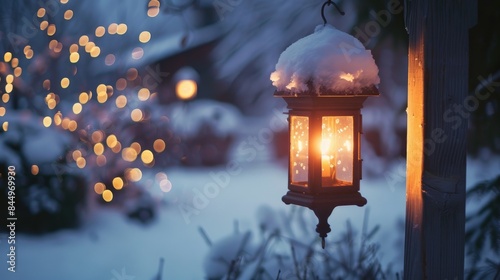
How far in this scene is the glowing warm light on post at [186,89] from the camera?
186 inches

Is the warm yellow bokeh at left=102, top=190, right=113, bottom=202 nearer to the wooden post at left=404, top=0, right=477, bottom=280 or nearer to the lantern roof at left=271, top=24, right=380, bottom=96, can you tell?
the lantern roof at left=271, top=24, right=380, bottom=96

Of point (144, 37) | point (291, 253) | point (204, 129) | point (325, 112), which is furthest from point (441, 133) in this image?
point (144, 37)

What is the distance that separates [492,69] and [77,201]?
3.11m

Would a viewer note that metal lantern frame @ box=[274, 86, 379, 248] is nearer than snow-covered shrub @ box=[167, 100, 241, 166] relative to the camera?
Yes

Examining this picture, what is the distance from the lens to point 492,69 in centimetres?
353

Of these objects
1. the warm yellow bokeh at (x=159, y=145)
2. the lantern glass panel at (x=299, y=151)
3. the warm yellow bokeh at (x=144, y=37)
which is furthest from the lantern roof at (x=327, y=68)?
the warm yellow bokeh at (x=144, y=37)

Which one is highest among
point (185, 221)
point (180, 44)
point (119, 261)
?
point (180, 44)

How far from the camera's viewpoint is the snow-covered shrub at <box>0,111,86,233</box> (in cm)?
480

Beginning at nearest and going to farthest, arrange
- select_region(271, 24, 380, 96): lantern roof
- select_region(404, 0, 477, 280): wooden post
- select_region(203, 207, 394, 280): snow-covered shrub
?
1. select_region(404, 0, 477, 280): wooden post
2. select_region(271, 24, 380, 96): lantern roof
3. select_region(203, 207, 394, 280): snow-covered shrub

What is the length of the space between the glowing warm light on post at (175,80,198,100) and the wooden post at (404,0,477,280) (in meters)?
Answer: 2.50

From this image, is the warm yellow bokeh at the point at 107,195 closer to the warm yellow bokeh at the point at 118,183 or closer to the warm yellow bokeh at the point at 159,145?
the warm yellow bokeh at the point at 118,183

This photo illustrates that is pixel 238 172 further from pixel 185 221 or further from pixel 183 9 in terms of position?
pixel 183 9

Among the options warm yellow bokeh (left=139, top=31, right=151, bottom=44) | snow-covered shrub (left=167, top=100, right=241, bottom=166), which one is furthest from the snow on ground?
warm yellow bokeh (left=139, top=31, right=151, bottom=44)

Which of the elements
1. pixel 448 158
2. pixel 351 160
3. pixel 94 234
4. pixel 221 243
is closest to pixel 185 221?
pixel 221 243
